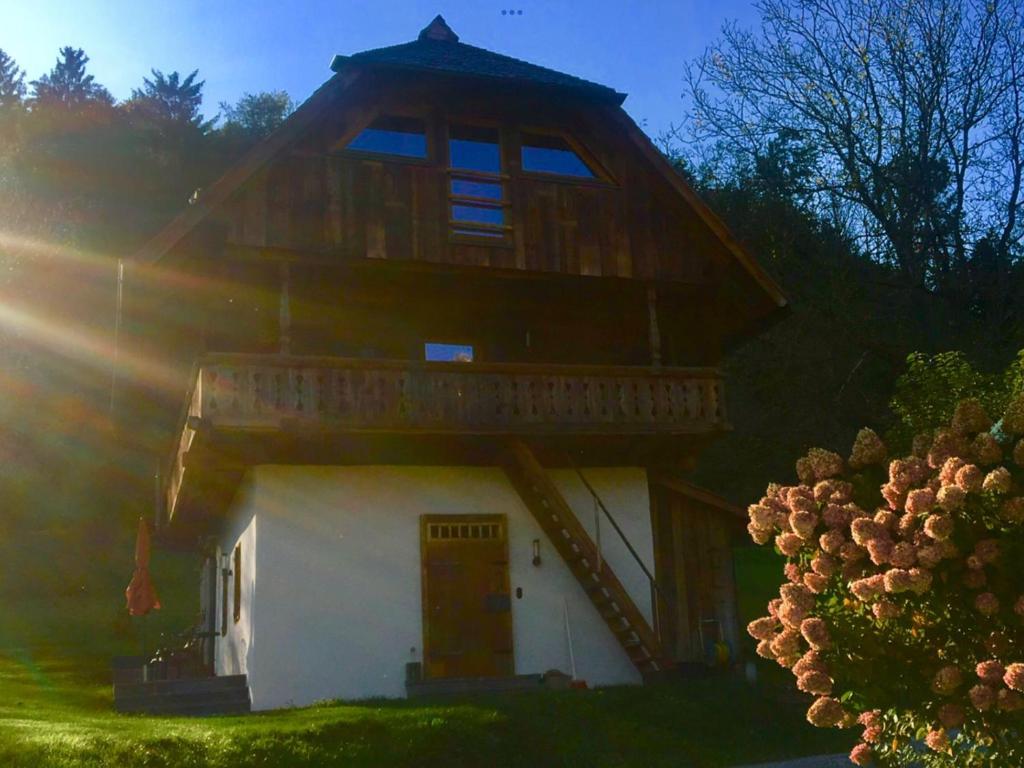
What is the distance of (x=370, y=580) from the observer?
18.4 m

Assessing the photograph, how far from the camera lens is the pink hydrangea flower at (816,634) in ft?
28.2

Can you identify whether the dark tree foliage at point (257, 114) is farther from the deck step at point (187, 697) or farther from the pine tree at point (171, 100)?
the deck step at point (187, 697)

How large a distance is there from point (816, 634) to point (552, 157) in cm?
1328

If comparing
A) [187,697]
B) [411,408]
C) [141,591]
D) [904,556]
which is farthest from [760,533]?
[141,591]

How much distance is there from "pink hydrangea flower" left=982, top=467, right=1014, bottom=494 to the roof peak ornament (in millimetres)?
16402

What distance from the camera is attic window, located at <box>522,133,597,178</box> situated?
20312 millimetres

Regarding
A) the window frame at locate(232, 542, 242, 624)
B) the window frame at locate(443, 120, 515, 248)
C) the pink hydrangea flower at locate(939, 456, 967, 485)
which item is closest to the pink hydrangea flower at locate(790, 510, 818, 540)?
the pink hydrangea flower at locate(939, 456, 967, 485)

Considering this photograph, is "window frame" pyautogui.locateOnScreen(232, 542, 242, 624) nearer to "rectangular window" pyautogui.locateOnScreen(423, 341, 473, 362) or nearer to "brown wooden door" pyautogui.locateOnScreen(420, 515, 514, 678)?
"brown wooden door" pyautogui.locateOnScreen(420, 515, 514, 678)

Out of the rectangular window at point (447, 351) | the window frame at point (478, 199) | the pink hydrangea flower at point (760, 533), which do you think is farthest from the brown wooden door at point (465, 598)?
the pink hydrangea flower at point (760, 533)

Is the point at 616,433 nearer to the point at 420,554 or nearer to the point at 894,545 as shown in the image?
the point at 420,554

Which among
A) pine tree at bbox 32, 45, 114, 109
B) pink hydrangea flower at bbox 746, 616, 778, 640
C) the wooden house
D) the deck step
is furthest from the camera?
pine tree at bbox 32, 45, 114, 109

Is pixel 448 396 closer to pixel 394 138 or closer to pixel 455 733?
pixel 394 138

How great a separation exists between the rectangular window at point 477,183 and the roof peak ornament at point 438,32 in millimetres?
3315

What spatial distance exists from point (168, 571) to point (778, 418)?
2143 cm
